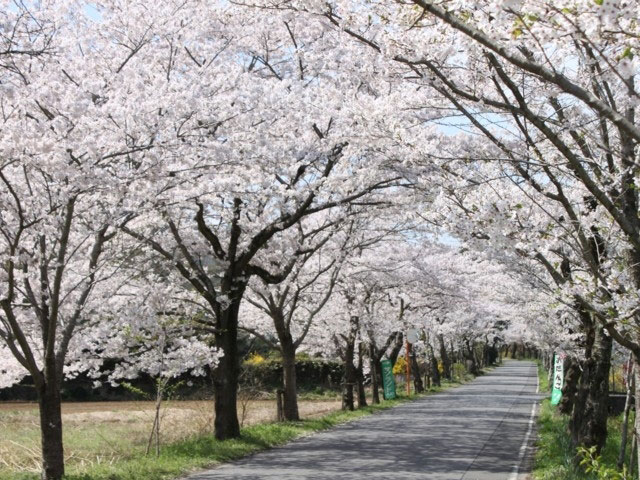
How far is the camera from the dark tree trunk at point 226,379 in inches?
622

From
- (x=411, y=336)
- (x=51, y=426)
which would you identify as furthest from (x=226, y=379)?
(x=411, y=336)

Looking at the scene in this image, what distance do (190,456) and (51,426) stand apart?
329 cm

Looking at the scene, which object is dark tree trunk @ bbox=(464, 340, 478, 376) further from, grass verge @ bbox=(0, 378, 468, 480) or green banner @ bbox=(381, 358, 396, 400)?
grass verge @ bbox=(0, 378, 468, 480)

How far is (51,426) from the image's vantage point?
34.9ft

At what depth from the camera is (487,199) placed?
7559 mm

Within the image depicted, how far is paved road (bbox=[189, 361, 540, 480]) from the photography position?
1170cm

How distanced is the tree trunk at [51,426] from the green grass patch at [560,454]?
23.7ft

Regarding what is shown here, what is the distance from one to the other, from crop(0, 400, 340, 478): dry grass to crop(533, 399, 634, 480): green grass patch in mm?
7556

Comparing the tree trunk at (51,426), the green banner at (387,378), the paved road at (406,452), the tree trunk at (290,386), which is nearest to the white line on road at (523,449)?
the paved road at (406,452)

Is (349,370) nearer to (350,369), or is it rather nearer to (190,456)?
(350,369)

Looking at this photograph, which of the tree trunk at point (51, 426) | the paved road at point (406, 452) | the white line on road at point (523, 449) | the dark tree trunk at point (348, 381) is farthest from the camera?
the dark tree trunk at point (348, 381)

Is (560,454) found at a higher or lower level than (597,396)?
lower

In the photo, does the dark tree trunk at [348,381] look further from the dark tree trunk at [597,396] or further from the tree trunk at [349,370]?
the dark tree trunk at [597,396]

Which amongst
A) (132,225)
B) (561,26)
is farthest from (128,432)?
(561,26)
